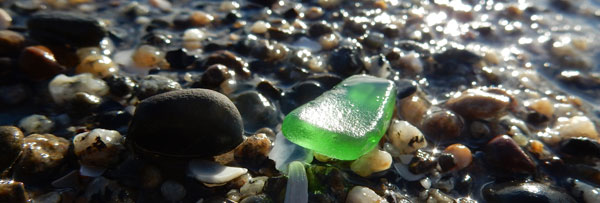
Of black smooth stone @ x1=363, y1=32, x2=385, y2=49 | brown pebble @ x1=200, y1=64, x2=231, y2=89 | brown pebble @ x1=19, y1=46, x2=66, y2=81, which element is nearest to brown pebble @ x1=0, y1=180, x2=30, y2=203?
brown pebble @ x1=19, y1=46, x2=66, y2=81

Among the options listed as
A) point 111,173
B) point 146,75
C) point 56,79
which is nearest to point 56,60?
point 56,79

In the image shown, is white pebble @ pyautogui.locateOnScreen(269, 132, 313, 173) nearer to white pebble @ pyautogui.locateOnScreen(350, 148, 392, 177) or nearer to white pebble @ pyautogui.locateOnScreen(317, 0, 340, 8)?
white pebble @ pyautogui.locateOnScreen(350, 148, 392, 177)

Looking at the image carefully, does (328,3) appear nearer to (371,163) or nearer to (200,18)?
(200,18)

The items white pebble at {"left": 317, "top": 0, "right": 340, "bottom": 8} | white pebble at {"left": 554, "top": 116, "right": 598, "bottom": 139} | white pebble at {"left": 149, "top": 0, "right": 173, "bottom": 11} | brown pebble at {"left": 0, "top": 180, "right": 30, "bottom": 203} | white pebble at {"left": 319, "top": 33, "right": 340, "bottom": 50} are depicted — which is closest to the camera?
brown pebble at {"left": 0, "top": 180, "right": 30, "bottom": 203}

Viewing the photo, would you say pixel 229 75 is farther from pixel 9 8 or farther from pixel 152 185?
pixel 9 8

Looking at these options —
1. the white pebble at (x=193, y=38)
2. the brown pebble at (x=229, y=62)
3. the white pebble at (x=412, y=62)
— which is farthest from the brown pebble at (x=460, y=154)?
the white pebble at (x=193, y=38)

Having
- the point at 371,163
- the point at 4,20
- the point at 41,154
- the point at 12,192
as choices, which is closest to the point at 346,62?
the point at 371,163
